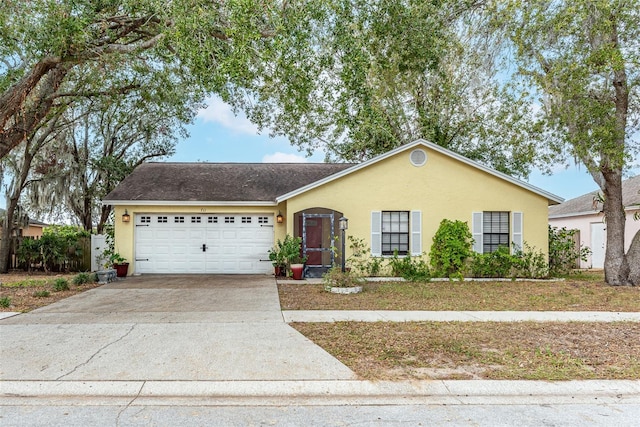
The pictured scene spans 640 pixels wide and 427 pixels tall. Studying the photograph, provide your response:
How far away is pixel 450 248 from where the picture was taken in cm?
1352

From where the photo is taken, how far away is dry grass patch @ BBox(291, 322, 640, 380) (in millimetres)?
4949

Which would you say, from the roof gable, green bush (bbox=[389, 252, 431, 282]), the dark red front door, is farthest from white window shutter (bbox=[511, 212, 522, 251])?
the dark red front door

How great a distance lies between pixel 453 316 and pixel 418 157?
7.06 meters

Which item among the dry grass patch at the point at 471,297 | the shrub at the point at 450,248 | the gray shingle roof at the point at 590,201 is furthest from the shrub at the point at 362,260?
the gray shingle roof at the point at 590,201

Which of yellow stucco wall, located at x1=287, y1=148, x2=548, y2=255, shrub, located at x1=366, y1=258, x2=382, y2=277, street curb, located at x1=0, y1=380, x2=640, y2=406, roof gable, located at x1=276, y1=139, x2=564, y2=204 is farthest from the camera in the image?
yellow stucco wall, located at x1=287, y1=148, x2=548, y2=255

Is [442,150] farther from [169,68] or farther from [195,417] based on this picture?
[195,417]

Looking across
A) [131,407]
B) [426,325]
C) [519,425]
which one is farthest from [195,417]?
[426,325]

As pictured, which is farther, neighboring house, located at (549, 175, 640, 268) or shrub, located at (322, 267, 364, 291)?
neighboring house, located at (549, 175, 640, 268)

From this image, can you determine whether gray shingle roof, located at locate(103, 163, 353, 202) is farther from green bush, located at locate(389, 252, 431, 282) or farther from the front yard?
the front yard

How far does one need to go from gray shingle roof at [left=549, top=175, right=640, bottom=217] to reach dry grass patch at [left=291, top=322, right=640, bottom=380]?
14556 mm

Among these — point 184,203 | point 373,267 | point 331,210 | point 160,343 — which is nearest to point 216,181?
point 184,203

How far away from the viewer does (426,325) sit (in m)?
7.20

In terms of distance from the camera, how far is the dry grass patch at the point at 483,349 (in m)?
4.95

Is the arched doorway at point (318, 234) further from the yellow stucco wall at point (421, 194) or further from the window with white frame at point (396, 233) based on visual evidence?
the window with white frame at point (396, 233)
